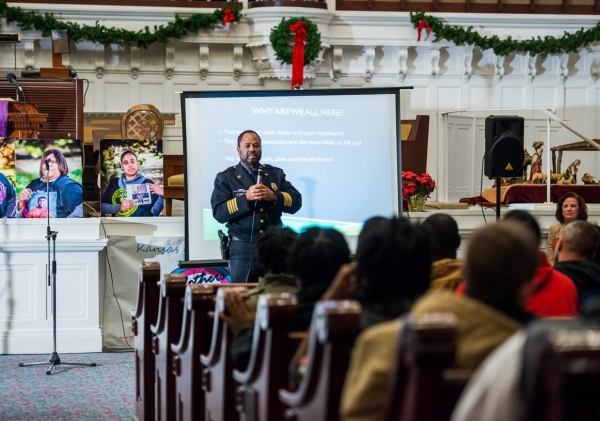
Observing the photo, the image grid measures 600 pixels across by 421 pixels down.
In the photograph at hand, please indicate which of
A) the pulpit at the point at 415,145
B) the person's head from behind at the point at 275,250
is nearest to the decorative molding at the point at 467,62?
the pulpit at the point at 415,145

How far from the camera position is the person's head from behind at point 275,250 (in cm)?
367

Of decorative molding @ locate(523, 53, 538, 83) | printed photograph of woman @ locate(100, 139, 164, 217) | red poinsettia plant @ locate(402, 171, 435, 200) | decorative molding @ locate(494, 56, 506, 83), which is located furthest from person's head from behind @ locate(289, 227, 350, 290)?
decorative molding @ locate(523, 53, 538, 83)

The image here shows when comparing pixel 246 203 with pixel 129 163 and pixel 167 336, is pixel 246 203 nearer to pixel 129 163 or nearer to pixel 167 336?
pixel 129 163

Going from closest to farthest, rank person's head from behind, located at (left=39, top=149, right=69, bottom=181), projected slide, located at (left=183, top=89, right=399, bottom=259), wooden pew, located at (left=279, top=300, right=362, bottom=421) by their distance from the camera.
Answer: wooden pew, located at (left=279, top=300, right=362, bottom=421), projected slide, located at (left=183, top=89, right=399, bottom=259), person's head from behind, located at (left=39, top=149, right=69, bottom=181)

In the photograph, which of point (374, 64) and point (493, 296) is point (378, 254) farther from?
point (374, 64)

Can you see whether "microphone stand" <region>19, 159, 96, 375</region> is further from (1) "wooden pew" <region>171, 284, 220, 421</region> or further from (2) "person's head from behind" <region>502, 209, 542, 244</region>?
(2) "person's head from behind" <region>502, 209, 542, 244</region>

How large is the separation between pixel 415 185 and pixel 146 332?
13.3ft

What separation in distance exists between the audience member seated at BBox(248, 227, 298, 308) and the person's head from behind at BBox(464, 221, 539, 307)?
4.92 ft

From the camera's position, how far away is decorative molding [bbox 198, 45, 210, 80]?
39.4ft

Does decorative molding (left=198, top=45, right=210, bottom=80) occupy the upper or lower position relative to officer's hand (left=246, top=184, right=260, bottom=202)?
upper

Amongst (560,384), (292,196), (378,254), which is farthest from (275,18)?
(560,384)

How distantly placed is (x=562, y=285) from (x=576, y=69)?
10031 millimetres

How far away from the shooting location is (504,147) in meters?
7.65

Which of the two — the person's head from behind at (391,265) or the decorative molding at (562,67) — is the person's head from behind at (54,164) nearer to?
the person's head from behind at (391,265)
